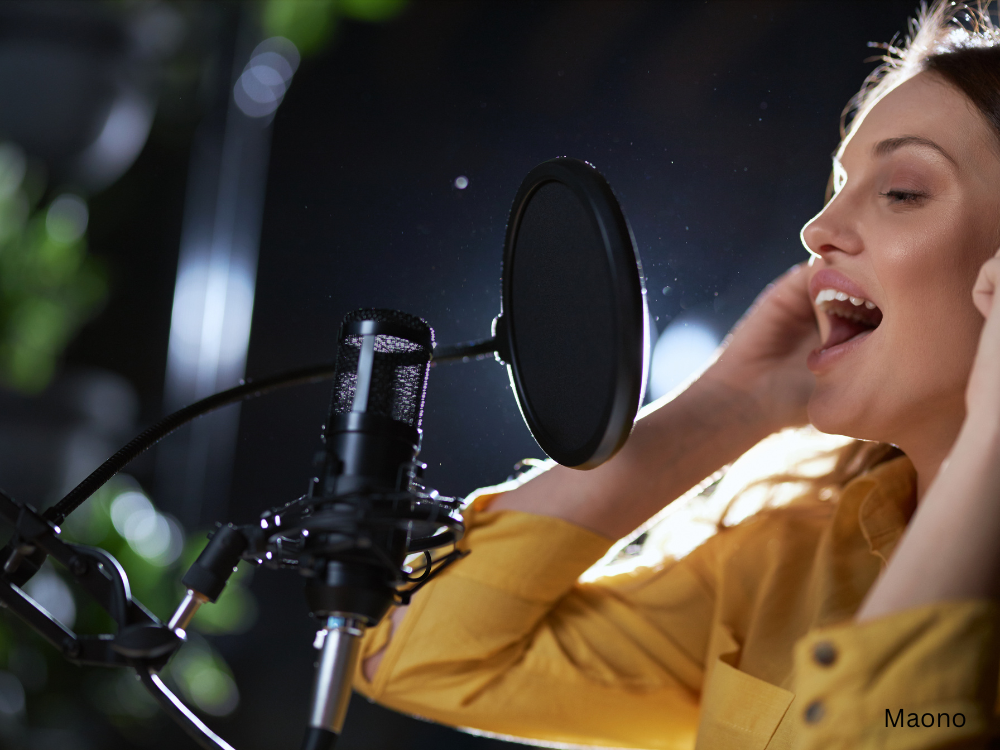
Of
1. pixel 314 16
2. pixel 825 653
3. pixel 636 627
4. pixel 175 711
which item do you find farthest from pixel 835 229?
pixel 314 16

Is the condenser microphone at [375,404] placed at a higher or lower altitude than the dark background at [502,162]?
lower

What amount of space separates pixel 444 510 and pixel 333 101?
1.44ft

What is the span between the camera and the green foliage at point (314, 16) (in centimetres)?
97

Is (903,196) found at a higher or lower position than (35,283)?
lower

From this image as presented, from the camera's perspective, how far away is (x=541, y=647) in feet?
3.10

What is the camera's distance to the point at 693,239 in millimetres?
704

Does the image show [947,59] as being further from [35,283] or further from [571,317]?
[35,283]

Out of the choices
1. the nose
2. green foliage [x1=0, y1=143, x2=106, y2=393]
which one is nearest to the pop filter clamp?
the nose

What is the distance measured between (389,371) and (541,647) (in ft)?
1.69

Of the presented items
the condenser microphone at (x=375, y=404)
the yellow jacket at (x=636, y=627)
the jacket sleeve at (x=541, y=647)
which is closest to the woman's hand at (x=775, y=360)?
the yellow jacket at (x=636, y=627)

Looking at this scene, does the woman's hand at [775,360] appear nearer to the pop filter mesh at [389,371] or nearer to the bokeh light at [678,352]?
the bokeh light at [678,352]

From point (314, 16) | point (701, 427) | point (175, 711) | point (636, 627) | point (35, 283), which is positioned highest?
point (314, 16)

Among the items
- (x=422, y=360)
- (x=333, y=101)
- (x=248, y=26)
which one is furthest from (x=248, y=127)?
(x=422, y=360)

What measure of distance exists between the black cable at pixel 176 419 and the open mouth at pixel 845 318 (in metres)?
0.49
